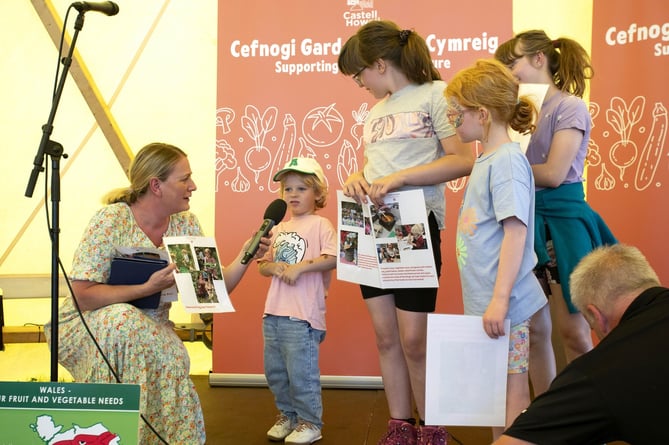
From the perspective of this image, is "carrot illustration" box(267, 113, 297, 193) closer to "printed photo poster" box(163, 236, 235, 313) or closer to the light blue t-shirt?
"printed photo poster" box(163, 236, 235, 313)

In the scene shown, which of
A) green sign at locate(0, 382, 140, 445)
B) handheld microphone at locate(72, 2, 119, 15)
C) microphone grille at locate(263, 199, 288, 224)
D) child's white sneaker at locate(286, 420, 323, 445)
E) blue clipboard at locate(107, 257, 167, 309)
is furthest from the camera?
child's white sneaker at locate(286, 420, 323, 445)

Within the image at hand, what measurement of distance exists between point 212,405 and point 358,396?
66 cm

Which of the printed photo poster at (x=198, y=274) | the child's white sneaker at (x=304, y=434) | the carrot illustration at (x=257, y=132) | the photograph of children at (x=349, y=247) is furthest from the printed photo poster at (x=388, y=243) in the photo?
the carrot illustration at (x=257, y=132)

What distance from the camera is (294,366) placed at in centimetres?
256

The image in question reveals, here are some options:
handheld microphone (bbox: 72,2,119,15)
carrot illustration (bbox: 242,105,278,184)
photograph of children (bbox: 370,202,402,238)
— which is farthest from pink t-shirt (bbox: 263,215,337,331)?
handheld microphone (bbox: 72,2,119,15)

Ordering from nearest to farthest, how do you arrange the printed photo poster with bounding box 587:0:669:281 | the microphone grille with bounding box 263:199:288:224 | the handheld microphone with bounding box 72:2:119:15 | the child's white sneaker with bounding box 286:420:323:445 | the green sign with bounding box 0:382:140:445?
1. the green sign with bounding box 0:382:140:445
2. the handheld microphone with bounding box 72:2:119:15
3. the microphone grille with bounding box 263:199:288:224
4. the child's white sneaker with bounding box 286:420:323:445
5. the printed photo poster with bounding box 587:0:669:281

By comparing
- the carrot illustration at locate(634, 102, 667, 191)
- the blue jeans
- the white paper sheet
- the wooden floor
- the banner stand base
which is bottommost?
the wooden floor

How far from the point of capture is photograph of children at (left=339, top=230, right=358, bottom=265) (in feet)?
7.13

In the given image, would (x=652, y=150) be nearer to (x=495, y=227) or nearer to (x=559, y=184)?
(x=559, y=184)

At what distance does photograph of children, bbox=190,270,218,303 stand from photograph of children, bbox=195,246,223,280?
15 millimetres

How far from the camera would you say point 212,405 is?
9.96 ft

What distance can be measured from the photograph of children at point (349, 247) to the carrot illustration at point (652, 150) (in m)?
1.62

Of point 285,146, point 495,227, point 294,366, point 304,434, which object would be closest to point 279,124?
point 285,146

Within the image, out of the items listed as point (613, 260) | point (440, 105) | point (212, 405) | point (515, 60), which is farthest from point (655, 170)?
point (212, 405)
